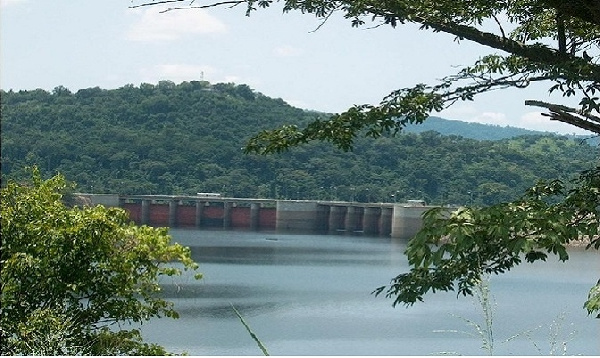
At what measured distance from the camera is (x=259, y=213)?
217 ft

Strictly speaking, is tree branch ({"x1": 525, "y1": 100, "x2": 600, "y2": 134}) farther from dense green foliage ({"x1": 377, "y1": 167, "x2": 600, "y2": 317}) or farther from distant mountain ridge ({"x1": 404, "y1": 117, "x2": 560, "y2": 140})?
distant mountain ridge ({"x1": 404, "y1": 117, "x2": 560, "y2": 140})

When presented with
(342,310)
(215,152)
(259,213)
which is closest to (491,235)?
(342,310)

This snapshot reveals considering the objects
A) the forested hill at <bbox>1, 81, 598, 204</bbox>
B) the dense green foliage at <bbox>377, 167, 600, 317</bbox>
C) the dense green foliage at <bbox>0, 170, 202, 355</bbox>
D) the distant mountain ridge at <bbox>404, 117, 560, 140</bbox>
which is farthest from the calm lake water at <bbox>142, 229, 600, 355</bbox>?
the distant mountain ridge at <bbox>404, 117, 560, 140</bbox>

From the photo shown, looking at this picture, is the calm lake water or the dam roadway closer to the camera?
the calm lake water

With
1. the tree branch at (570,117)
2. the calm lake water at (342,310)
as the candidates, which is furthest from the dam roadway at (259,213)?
the tree branch at (570,117)

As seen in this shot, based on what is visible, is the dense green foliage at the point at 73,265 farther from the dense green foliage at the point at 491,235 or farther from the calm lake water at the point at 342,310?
the calm lake water at the point at 342,310

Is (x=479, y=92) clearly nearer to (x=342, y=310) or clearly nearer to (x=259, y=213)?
(x=342, y=310)

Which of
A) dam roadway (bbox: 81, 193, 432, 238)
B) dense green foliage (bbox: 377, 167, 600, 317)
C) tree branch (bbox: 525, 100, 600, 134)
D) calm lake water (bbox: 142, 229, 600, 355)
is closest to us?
dense green foliage (bbox: 377, 167, 600, 317)

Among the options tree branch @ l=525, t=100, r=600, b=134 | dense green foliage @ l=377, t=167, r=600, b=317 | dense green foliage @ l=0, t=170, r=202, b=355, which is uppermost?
tree branch @ l=525, t=100, r=600, b=134

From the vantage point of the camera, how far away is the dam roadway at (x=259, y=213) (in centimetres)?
6225

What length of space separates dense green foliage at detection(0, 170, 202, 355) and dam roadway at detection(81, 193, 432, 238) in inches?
2083

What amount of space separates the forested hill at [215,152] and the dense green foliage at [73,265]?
2163 inches

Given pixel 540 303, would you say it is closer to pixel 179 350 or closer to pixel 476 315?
pixel 476 315

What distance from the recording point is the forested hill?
2544 inches
